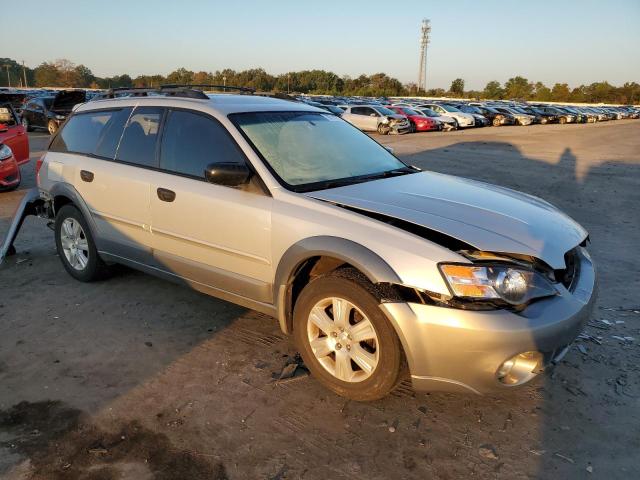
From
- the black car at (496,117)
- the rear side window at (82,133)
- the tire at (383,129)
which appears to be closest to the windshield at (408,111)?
the tire at (383,129)

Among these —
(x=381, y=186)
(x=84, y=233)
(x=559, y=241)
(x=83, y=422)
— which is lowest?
(x=83, y=422)

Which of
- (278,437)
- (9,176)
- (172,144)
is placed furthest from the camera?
(9,176)

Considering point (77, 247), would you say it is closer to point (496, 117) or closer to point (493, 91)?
point (496, 117)

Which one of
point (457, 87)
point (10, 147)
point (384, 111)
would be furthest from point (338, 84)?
point (10, 147)

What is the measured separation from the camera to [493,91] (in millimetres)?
109312

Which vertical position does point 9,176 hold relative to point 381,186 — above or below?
below

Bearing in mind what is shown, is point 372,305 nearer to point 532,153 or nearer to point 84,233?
point 84,233

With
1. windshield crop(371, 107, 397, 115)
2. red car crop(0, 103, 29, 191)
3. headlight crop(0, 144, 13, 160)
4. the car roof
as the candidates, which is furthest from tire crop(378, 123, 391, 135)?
the car roof

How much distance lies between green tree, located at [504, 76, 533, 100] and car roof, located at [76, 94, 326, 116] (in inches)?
4140

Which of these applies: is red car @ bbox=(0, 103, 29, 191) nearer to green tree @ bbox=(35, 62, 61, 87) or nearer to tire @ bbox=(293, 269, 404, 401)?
tire @ bbox=(293, 269, 404, 401)

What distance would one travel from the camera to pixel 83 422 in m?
2.85

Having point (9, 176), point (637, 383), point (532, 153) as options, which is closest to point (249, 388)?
point (637, 383)

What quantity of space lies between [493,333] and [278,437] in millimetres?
1235

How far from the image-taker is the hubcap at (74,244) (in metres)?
4.80
